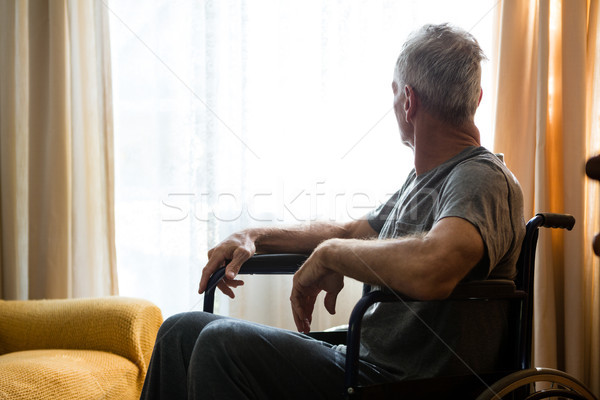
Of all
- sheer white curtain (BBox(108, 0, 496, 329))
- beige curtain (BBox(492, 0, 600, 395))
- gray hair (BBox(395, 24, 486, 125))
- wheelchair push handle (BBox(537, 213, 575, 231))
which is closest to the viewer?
wheelchair push handle (BBox(537, 213, 575, 231))

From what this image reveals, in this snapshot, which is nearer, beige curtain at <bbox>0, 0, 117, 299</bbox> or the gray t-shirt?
the gray t-shirt

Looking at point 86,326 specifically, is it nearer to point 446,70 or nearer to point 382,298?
point 382,298

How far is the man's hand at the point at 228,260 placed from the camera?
120 centimetres

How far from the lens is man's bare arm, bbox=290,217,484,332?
0.84 meters

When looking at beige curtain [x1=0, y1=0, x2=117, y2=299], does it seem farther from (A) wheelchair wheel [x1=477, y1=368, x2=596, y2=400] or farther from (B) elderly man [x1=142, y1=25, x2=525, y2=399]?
(A) wheelchair wheel [x1=477, y1=368, x2=596, y2=400]

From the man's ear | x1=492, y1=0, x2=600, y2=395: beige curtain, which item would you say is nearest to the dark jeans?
the man's ear

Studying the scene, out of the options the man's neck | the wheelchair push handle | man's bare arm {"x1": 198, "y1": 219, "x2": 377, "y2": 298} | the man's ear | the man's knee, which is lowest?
the man's knee

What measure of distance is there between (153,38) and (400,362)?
191 centimetres

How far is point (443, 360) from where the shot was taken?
0.95m

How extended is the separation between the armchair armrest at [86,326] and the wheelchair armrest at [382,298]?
0.95 m

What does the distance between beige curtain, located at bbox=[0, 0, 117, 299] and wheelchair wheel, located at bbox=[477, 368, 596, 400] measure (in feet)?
6.16

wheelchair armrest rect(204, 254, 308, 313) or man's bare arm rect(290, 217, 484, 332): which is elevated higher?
man's bare arm rect(290, 217, 484, 332)

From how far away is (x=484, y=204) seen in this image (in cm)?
90

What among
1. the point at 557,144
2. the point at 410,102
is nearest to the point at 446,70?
the point at 410,102
